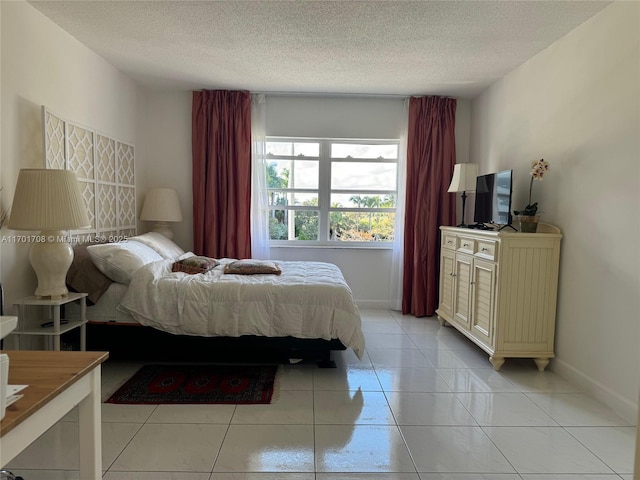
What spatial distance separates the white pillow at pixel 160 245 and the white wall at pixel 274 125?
2.76 feet

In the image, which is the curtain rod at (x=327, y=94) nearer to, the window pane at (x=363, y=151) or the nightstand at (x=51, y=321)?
the window pane at (x=363, y=151)

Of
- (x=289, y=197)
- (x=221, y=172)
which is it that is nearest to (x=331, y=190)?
(x=289, y=197)

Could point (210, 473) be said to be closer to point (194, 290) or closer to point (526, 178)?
point (194, 290)

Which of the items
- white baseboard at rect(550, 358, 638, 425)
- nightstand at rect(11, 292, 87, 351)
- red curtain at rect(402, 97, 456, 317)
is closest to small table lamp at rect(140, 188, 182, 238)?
nightstand at rect(11, 292, 87, 351)

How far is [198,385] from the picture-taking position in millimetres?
2740

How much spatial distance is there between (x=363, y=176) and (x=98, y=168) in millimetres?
2859

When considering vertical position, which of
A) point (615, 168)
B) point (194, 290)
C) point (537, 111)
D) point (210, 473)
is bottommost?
point (210, 473)

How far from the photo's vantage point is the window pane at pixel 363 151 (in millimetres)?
4984

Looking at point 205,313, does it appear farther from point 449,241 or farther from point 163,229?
point 449,241

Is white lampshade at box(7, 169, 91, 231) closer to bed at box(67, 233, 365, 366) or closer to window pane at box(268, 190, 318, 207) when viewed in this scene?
bed at box(67, 233, 365, 366)

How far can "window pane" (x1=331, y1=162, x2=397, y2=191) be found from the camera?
501cm

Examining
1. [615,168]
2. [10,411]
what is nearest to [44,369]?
[10,411]

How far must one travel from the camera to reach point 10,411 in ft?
3.02

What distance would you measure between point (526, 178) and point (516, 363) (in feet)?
5.15
